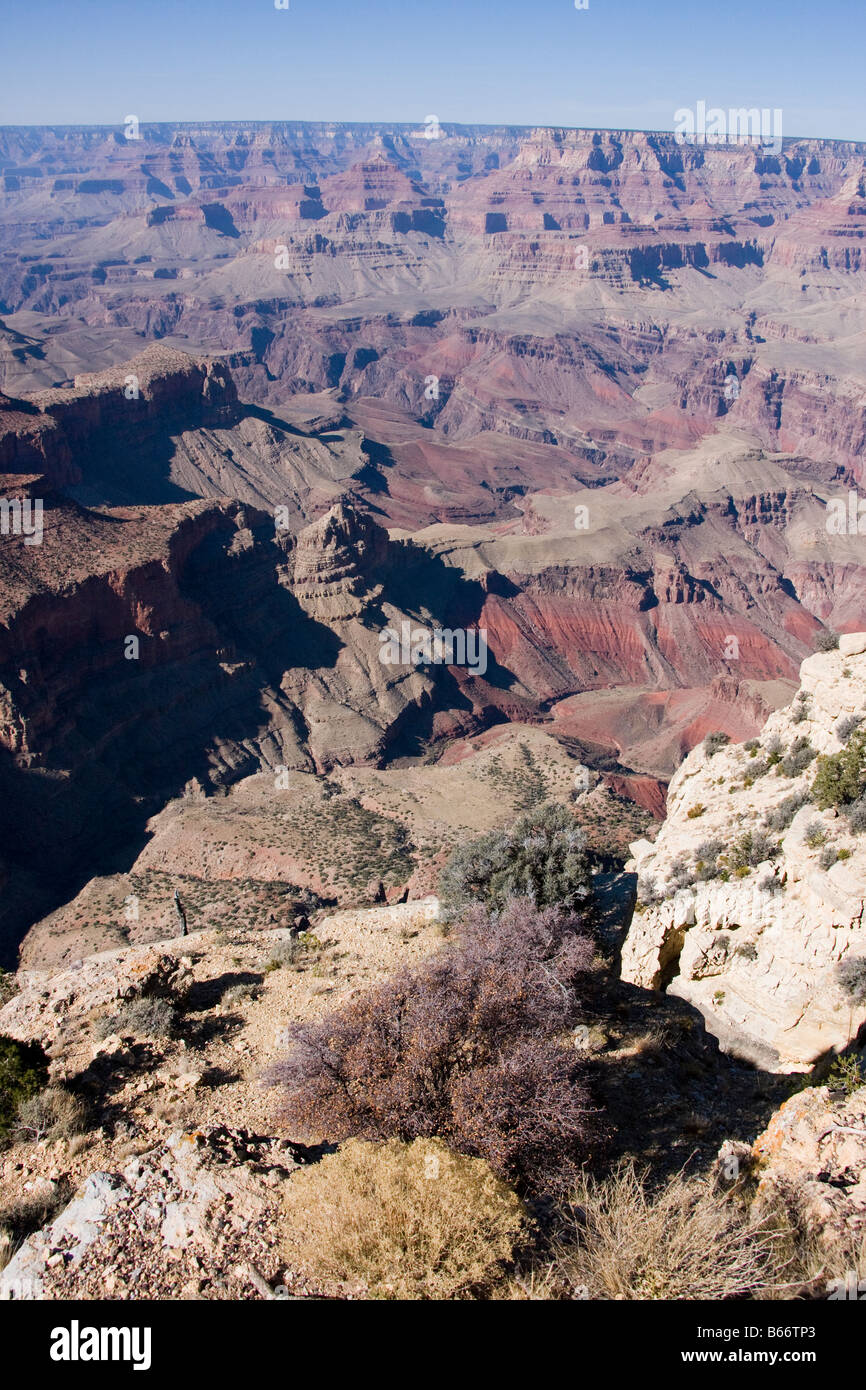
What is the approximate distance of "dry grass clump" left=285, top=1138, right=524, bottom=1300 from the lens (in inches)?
349

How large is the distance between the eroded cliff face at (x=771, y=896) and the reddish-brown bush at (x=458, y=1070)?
512cm

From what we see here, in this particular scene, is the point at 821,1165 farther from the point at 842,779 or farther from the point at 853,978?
the point at 842,779

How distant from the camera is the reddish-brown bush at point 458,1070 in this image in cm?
1172

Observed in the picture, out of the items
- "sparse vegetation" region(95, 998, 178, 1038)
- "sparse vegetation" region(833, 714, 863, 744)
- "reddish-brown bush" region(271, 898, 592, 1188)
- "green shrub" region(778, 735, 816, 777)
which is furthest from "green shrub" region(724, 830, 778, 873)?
"sparse vegetation" region(95, 998, 178, 1038)

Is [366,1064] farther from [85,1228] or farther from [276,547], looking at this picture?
[276,547]

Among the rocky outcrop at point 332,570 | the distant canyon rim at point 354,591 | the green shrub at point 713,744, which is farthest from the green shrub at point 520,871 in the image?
the rocky outcrop at point 332,570

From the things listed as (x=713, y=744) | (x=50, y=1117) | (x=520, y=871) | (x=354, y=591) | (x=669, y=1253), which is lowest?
(x=520, y=871)

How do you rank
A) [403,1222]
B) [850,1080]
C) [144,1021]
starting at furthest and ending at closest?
[144,1021], [850,1080], [403,1222]

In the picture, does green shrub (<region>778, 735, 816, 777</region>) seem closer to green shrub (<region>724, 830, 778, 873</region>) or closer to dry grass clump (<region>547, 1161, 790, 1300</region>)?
green shrub (<region>724, 830, 778, 873</region>)

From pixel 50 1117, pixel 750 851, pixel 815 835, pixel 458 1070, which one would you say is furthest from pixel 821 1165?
pixel 50 1117

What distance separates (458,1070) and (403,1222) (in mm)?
3411

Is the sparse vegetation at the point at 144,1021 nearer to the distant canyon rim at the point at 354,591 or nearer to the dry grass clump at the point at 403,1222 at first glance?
the dry grass clump at the point at 403,1222

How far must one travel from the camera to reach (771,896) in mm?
19281

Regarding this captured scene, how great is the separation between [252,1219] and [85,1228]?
6.06ft
